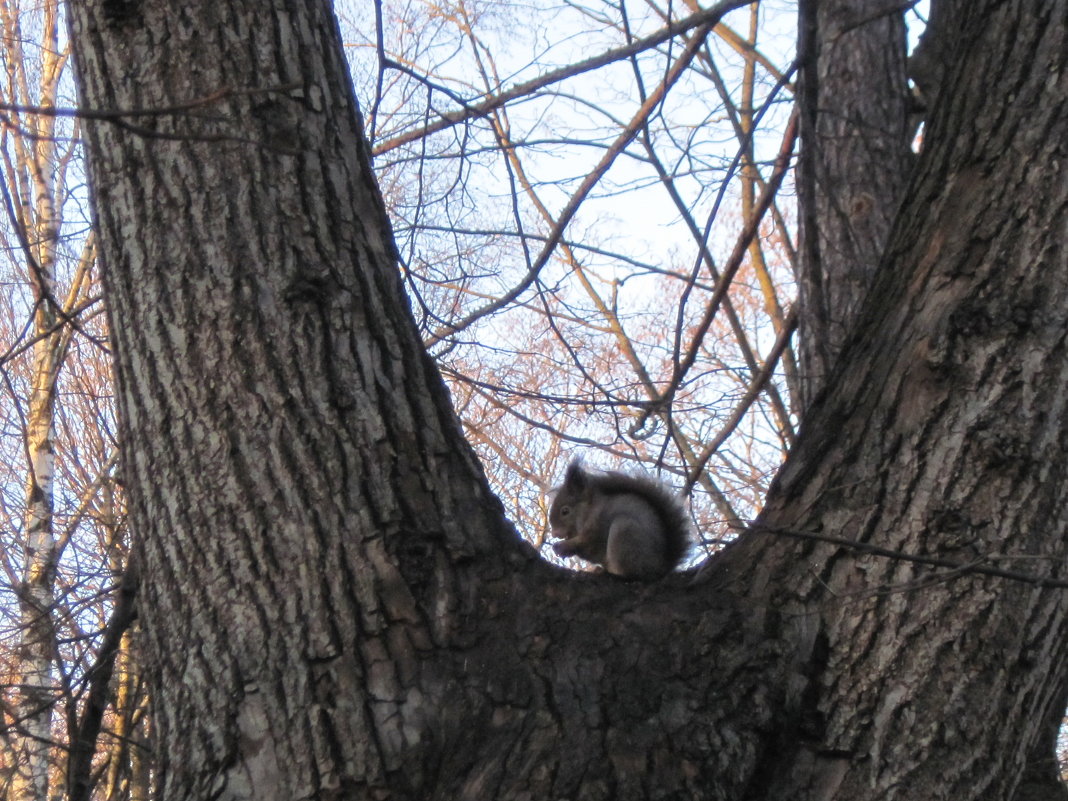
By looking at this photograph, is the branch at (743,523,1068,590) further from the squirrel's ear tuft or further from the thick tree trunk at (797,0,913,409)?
the squirrel's ear tuft

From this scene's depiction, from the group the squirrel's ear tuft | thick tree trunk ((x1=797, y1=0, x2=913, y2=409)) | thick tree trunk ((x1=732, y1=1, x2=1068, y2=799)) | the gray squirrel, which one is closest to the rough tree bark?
thick tree trunk ((x1=732, y1=1, x2=1068, y2=799))

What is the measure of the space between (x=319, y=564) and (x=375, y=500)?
17cm

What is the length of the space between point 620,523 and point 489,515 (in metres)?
1.18

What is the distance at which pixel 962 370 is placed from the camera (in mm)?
2105

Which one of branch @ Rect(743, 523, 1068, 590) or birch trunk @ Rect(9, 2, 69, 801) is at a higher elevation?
birch trunk @ Rect(9, 2, 69, 801)

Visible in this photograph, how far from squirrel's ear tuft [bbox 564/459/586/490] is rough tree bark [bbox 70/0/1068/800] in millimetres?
1870

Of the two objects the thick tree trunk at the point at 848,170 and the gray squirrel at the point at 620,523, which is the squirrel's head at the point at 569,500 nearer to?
the gray squirrel at the point at 620,523

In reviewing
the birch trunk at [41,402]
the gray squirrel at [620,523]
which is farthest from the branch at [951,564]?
the birch trunk at [41,402]

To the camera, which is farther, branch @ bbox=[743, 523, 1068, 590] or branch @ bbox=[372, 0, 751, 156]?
branch @ bbox=[372, 0, 751, 156]

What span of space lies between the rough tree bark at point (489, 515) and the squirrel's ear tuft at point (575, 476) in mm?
1870

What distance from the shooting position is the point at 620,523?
3402 millimetres

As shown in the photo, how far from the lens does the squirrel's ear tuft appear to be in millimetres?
4195

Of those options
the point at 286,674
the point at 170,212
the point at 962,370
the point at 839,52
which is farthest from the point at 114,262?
the point at 839,52

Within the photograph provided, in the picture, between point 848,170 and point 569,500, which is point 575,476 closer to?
point 569,500
